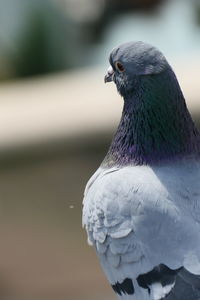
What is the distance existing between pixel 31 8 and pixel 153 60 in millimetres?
5662

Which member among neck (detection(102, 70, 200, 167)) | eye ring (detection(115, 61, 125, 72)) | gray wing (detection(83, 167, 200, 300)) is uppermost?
eye ring (detection(115, 61, 125, 72))

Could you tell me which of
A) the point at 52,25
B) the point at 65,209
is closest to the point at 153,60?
the point at 65,209

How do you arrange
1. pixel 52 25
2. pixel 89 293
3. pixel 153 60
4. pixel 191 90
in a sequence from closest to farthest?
pixel 153 60 → pixel 89 293 → pixel 191 90 → pixel 52 25

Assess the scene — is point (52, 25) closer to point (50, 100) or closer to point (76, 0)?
point (76, 0)

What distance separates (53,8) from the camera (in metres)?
9.55

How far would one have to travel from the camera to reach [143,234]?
3.90 m

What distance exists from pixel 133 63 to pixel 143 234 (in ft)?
2.35

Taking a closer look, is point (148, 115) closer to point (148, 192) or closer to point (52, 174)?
point (148, 192)

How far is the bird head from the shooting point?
13.2ft

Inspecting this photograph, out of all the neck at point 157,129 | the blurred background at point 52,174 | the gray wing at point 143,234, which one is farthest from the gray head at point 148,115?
the blurred background at point 52,174

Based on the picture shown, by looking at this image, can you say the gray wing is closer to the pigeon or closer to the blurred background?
the pigeon

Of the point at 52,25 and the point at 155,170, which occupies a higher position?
the point at 155,170

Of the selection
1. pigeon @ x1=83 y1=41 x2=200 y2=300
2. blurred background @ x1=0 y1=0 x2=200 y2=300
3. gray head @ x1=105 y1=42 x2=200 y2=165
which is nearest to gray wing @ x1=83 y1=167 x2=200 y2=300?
pigeon @ x1=83 y1=41 x2=200 y2=300

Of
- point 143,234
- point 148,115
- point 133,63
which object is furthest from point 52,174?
point 143,234
